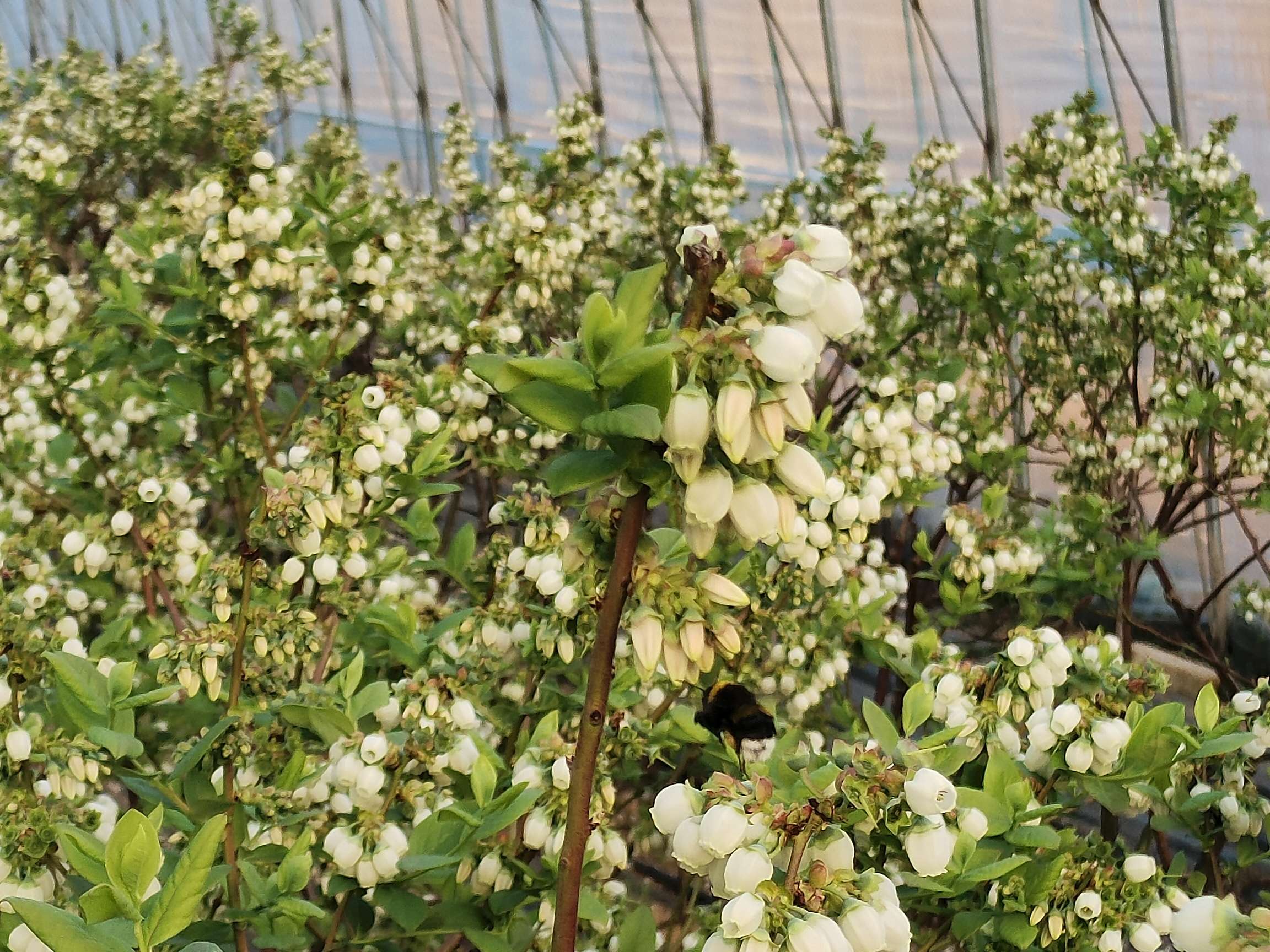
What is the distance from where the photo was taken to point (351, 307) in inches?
102

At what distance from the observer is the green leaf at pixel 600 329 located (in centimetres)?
74

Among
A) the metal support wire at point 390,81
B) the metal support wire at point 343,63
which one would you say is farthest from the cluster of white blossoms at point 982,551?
the metal support wire at point 343,63

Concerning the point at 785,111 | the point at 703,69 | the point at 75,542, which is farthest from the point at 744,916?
the point at 703,69

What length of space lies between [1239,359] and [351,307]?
2.92 meters

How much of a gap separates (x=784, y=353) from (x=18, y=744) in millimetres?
1072

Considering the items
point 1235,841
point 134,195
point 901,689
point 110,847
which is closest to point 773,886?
point 110,847

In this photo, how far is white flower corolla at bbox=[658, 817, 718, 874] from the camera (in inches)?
31.4

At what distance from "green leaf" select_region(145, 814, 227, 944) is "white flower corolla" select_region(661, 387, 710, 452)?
1.75 feet

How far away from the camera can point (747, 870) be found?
2.39 feet

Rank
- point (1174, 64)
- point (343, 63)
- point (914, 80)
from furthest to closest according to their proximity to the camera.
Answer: point (343, 63)
point (914, 80)
point (1174, 64)

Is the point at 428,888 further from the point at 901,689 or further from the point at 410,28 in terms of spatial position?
the point at 410,28

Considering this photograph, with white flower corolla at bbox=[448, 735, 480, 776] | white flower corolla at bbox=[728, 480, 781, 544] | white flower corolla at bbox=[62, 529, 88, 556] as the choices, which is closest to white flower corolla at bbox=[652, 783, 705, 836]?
white flower corolla at bbox=[728, 480, 781, 544]

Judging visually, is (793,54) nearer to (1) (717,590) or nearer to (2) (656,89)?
(2) (656,89)

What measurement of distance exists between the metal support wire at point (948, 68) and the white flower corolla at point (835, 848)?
21.1ft
